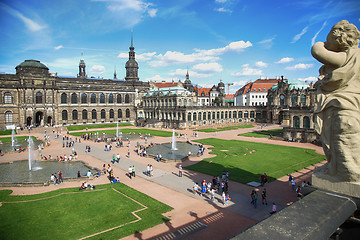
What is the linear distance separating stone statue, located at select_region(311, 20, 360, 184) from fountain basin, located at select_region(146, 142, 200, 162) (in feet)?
97.1

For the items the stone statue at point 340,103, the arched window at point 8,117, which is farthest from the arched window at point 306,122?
the arched window at point 8,117

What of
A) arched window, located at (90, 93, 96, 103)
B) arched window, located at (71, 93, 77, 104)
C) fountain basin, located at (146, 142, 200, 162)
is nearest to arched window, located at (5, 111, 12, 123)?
arched window, located at (71, 93, 77, 104)

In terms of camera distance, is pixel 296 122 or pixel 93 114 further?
pixel 93 114

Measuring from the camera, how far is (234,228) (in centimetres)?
1719

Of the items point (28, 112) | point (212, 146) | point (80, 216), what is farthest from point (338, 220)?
point (28, 112)

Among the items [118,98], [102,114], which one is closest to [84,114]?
[102,114]

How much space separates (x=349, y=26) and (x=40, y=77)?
90.2 m

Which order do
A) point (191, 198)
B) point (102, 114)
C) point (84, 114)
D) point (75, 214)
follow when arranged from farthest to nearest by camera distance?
point (102, 114) < point (84, 114) < point (191, 198) < point (75, 214)

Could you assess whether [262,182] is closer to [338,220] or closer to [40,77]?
[338,220]

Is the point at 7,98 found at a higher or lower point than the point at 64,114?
higher

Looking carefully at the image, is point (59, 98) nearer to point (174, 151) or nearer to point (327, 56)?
point (174, 151)

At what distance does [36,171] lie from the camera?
107ft

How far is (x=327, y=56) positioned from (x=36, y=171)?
3524 cm

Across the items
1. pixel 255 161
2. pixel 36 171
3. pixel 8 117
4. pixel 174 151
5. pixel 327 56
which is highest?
pixel 327 56
